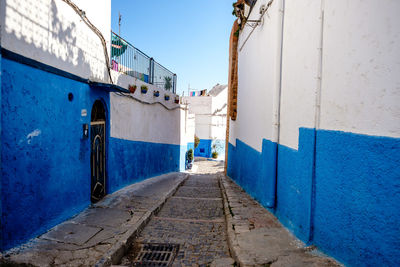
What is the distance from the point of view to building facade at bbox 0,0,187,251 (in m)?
4.01

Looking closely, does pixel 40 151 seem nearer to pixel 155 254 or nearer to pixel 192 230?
pixel 155 254

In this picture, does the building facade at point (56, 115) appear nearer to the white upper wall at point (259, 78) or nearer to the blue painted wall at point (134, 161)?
the blue painted wall at point (134, 161)

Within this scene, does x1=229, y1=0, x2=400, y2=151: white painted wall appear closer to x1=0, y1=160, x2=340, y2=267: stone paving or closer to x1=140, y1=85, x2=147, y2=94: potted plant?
x1=0, y1=160, x2=340, y2=267: stone paving

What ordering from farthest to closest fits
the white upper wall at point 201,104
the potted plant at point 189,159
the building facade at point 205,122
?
the building facade at point 205,122 < the white upper wall at point 201,104 < the potted plant at point 189,159

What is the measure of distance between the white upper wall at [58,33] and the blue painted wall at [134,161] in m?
2.14

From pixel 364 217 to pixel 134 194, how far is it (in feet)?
19.5

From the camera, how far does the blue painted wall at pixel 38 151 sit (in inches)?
156

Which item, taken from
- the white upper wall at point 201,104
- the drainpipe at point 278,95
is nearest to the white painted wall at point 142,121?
the drainpipe at point 278,95

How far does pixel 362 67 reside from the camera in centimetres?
317

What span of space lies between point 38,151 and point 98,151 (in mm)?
2502

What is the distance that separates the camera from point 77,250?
4.26 metres

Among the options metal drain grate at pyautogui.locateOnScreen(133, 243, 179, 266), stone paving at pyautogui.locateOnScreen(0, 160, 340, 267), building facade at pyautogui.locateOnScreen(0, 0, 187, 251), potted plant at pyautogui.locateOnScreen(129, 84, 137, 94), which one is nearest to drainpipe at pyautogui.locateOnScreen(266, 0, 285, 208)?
stone paving at pyautogui.locateOnScreen(0, 160, 340, 267)

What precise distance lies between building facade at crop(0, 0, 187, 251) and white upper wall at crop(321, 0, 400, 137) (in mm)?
4243

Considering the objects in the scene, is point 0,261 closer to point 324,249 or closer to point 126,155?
point 324,249
